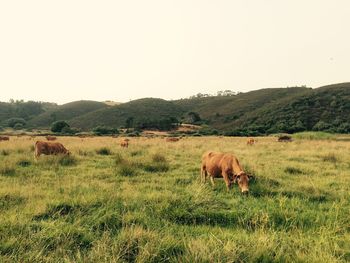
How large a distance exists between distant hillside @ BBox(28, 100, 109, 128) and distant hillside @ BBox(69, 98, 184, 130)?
32.9ft

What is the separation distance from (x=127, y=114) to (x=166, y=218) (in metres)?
106

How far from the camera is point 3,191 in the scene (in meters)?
7.44

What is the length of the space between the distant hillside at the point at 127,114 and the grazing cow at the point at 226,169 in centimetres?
7947

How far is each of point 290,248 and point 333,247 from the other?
0.67 meters

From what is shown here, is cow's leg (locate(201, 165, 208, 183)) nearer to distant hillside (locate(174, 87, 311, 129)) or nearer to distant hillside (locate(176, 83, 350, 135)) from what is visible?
distant hillside (locate(176, 83, 350, 135))

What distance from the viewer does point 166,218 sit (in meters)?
6.38

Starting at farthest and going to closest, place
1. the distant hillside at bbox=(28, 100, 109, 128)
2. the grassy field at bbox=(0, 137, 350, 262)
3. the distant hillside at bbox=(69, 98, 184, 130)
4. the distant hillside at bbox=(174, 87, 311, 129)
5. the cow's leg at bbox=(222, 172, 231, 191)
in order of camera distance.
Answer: the distant hillside at bbox=(28, 100, 109, 128) → the distant hillside at bbox=(69, 98, 184, 130) → the distant hillside at bbox=(174, 87, 311, 129) → the cow's leg at bbox=(222, 172, 231, 191) → the grassy field at bbox=(0, 137, 350, 262)

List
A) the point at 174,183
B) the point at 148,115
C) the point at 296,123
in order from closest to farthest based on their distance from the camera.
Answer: the point at 174,183 → the point at 296,123 → the point at 148,115

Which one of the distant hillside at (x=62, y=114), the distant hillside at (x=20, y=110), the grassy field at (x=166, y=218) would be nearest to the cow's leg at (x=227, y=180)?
the grassy field at (x=166, y=218)

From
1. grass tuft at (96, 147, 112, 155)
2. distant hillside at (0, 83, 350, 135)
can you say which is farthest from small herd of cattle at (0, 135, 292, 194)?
distant hillside at (0, 83, 350, 135)

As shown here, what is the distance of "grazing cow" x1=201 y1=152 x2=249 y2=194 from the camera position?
877cm

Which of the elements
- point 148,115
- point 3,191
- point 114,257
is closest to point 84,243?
point 114,257

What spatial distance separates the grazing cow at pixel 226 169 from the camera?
28.8 ft

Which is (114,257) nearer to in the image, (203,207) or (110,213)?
(110,213)
